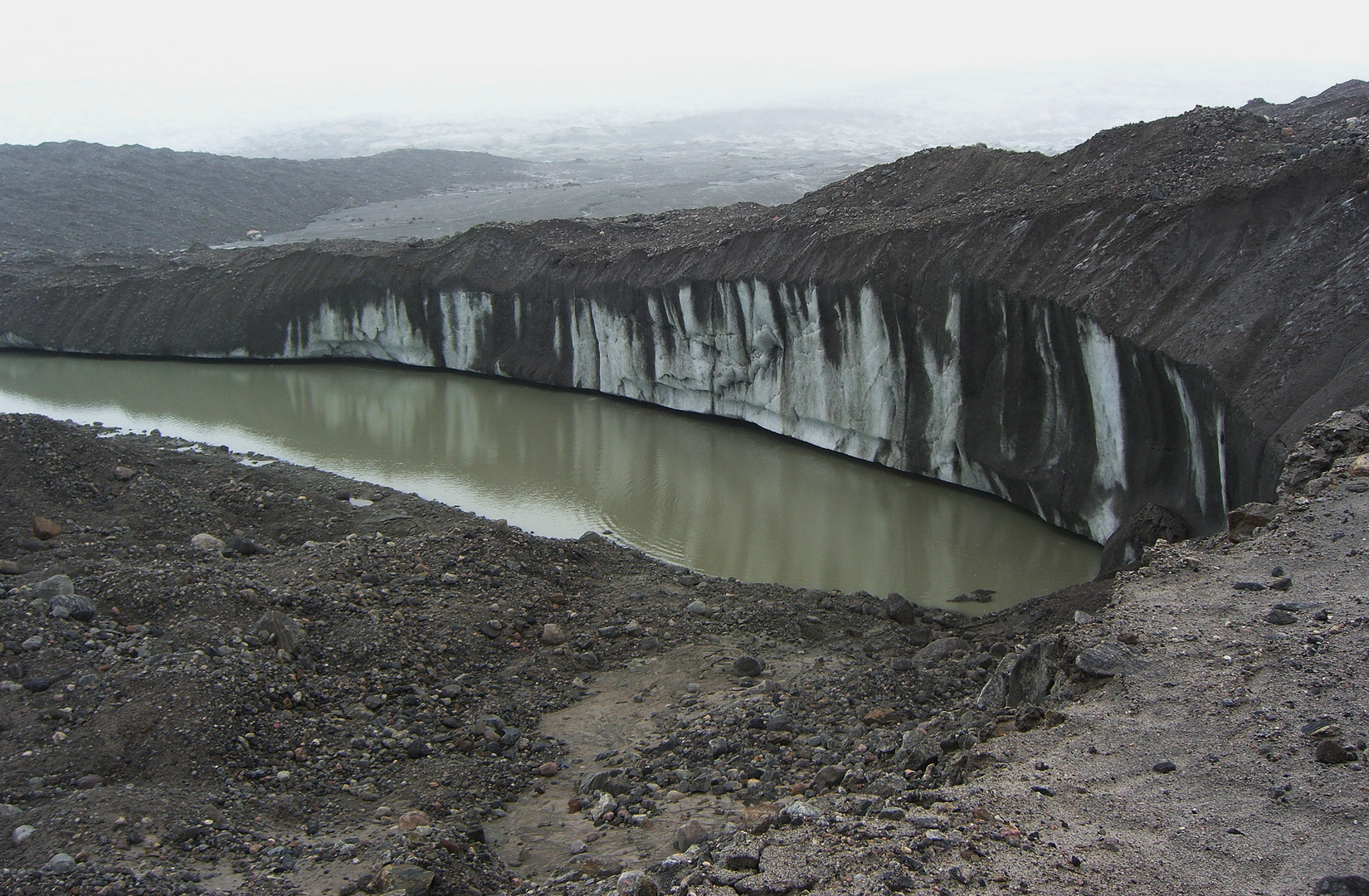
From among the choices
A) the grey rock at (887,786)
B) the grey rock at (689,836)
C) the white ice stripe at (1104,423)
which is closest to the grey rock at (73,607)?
the grey rock at (689,836)

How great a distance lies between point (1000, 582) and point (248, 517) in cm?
795

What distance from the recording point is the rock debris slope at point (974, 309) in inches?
377

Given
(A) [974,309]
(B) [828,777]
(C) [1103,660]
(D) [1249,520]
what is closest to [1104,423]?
(A) [974,309]

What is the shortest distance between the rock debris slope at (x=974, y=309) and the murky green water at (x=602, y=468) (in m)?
0.46

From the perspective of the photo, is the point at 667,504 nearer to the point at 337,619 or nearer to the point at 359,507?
the point at 359,507

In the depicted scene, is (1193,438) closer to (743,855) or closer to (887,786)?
(887,786)

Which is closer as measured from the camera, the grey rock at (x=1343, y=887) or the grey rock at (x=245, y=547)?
the grey rock at (x=1343, y=887)

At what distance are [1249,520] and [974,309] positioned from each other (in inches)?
242

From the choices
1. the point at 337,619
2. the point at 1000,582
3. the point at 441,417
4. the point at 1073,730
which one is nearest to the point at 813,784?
the point at 1073,730

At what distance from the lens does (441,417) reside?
1838 centimetres

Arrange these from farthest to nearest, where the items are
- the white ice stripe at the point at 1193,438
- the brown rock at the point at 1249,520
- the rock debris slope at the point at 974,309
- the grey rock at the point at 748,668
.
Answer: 1. the white ice stripe at the point at 1193,438
2. the rock debris slope at the point at 974,309
3. the grey rock at the point at 748,668
4. the brown rock at the point at 1249,520

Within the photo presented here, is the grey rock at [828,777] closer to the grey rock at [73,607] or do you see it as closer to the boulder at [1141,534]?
the boulder at [1141,534]

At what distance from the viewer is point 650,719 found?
287 inches

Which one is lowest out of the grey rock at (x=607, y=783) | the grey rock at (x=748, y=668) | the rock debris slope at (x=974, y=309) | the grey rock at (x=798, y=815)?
the grey rock at (x=607, y=783)
